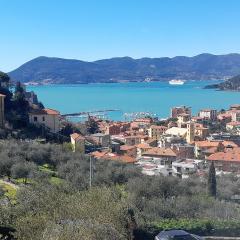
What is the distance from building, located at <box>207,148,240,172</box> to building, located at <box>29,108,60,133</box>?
10601 millimetres

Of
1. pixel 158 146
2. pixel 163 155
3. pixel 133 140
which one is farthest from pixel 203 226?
pixel 133 140

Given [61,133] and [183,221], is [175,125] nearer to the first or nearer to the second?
[61,133]

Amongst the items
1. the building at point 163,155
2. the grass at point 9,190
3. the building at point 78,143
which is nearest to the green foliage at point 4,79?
the building at point 78,143

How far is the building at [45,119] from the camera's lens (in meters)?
32.7

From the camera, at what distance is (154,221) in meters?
12.5

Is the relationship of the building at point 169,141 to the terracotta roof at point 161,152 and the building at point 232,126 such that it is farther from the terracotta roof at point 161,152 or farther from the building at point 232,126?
the building at point 232,126

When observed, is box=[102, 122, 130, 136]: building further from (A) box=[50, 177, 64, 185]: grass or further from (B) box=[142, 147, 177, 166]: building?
(A) box=[50, 177, 64, 185]: grass

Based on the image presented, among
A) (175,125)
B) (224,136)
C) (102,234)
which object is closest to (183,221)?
(102,234)

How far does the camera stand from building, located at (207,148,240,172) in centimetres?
3206

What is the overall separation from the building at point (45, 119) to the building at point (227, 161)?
34.8 ft

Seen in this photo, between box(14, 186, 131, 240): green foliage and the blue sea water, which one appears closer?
box(14, 186, 131, 240): green foliage

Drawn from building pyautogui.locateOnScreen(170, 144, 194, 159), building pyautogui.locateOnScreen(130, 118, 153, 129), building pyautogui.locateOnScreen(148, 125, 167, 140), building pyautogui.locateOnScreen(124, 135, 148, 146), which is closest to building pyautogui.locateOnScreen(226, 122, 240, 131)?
building pyautogui.locateOnScreen(130, 118, 153, 129)

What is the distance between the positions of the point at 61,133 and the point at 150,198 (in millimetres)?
19625

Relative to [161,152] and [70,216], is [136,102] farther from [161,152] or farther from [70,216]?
[70,216]
